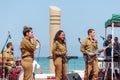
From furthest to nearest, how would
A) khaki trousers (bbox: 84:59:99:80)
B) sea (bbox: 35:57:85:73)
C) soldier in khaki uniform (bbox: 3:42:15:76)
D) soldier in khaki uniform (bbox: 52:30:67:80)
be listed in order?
sea (bbox: 35:57:85:73) < soldier in khaki uniform (bbox: 3:42:15:76) < khaki trousers (bbox: 84:59:99:80) < soldier in khaki uniform (bbox: 52:30:67:80)

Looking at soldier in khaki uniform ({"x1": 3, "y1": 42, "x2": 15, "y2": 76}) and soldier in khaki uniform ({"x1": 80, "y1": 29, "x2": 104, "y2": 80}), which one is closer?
soldier in khaki uniform ({"x1": 80, "y1": 29, "x2": 104, "y2": 80})

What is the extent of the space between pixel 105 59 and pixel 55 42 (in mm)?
2719

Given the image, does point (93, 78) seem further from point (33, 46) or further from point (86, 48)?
point (33, 46)

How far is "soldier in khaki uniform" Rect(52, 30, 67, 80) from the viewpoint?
14.0 meters

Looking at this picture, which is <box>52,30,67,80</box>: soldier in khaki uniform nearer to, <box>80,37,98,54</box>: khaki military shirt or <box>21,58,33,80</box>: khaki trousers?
<box>80,37,98,54</box>: khaki military shirt

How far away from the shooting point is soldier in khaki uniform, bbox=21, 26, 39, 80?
13.0 m

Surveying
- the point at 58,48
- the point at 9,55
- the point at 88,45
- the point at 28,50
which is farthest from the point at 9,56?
the point at 28,50

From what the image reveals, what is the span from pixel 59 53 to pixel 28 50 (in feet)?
3.83

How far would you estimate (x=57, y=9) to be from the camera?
23938 mm

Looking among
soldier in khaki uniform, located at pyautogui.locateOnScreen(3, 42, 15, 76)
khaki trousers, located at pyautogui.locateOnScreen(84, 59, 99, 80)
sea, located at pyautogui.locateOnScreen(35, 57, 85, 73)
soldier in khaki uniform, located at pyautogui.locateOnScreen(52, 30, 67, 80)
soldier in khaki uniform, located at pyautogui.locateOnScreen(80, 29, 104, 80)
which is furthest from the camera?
sea, located at pyautogui.locateOnScreen(35, 57, 85, 73)

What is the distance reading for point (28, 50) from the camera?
13094 millimetres

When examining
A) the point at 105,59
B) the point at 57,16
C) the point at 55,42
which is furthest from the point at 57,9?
the point at 55,42

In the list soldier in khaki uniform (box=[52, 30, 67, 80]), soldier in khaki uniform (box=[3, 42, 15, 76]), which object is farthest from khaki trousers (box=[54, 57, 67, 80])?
soldier in khaki uniform (box=[3, 42, 15, 76])

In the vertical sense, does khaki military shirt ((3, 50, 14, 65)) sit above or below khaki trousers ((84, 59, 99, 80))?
above
